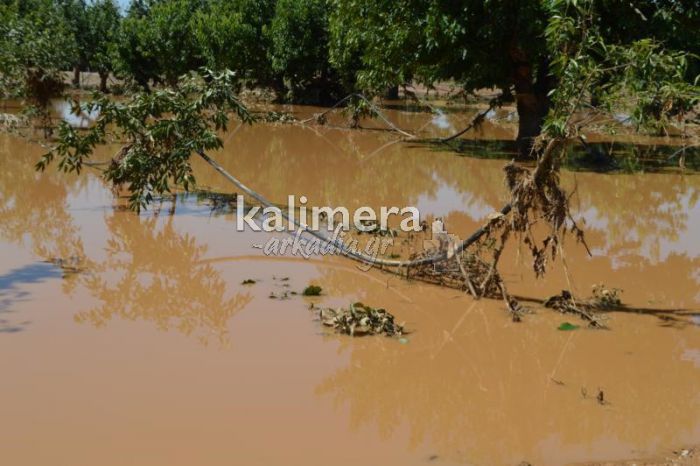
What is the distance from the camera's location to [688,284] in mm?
8000

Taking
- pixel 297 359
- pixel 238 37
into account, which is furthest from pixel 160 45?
pixel 297 359

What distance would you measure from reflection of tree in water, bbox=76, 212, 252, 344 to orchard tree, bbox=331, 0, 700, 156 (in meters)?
7.73

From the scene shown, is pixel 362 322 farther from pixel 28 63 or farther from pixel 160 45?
pixel 160 45

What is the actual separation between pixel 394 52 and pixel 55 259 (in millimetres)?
9846

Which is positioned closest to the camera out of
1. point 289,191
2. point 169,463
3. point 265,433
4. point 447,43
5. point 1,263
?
point 169,463

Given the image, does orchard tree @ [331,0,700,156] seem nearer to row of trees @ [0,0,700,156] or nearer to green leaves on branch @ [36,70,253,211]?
row of trees @ [0,0,700,156]

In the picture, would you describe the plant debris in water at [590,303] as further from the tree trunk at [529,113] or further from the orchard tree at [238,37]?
the orchard tree at [238,37]

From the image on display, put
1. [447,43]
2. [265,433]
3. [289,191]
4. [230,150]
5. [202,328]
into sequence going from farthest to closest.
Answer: [230,150] → [447,43] → [289,191] → [202,328] → [265,433]

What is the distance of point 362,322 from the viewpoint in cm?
636

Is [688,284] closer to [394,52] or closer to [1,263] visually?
[1,263]

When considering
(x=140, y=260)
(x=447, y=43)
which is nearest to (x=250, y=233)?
(x=140, y=260)

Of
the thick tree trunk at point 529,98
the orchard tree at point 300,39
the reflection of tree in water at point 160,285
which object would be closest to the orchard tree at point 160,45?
the orchard tree at point 300,39

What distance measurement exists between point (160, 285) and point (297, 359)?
2407 millimetres

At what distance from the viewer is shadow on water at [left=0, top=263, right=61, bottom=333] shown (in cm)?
623
